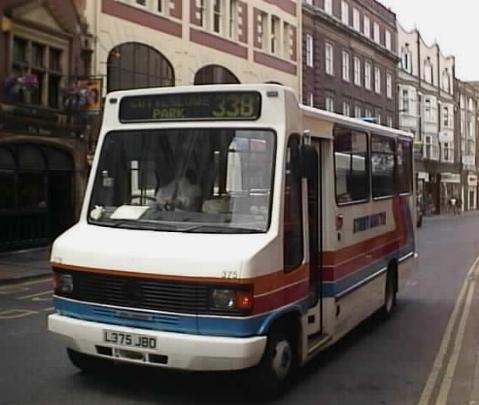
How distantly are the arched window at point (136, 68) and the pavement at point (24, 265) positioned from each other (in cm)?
662

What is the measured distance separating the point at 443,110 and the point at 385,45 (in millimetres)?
16752

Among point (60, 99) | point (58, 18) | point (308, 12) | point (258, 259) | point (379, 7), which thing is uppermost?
point (379, 7)

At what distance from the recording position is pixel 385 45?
5697 cm

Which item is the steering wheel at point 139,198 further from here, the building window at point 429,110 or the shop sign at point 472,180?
the shop sign at point 472,180

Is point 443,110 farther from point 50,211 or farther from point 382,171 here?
point 382,171

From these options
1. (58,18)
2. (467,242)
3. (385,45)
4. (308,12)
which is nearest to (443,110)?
(385,45)

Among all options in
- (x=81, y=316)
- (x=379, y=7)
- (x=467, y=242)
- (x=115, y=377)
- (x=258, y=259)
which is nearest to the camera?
(x=258, y=259)

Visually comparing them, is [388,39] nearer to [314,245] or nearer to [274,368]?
[314,245]

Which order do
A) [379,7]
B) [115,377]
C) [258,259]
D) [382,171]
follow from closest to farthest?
[258,259]
[115,377]
[382,171]
[379,7]

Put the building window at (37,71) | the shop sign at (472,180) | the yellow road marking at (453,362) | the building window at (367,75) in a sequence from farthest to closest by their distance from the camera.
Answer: the shop sign at (472,180)
the building window at (367,75)
the building window at (37,71)
the yellow road marking at (453,362)

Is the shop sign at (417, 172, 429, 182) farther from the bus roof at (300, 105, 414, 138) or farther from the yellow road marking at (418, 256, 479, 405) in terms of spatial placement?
the bus roof at (300, 105, 414, 138)

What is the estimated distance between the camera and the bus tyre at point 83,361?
6.79 metres

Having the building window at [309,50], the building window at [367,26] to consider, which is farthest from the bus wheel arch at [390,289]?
the building window at [367,26]

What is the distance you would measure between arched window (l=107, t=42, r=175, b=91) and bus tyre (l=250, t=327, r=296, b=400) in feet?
65.6
